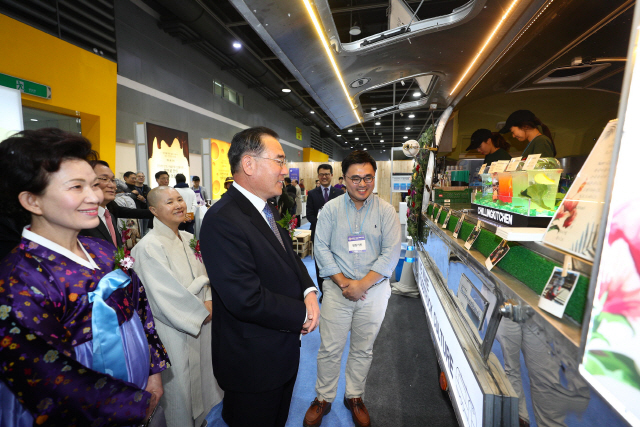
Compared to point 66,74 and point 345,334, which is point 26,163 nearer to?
point 345,334

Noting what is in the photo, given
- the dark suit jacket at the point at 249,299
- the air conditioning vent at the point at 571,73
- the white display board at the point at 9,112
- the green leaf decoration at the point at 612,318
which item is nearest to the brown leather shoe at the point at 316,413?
the dark suit jacket at the point at 249,299

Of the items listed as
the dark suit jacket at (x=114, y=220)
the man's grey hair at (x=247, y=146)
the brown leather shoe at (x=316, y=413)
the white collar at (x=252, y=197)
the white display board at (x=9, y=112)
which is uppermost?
the white display board at (x=9, y=112)

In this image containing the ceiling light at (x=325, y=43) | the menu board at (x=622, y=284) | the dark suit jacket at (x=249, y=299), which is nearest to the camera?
the menu board at (x=622, y=284)

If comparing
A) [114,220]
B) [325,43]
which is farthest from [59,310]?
[114,220]

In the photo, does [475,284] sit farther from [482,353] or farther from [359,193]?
[359,193]

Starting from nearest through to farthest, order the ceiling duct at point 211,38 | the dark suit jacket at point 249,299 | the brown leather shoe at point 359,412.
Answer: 1. the dark suit jacket at point 249,299
2. the brown leather shoe at point 359,412
3. the ceiling duct at point 211,38

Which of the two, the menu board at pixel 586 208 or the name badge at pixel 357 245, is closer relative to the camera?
the menu board at pixel 586 208

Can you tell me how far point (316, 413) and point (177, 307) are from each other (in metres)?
1.19

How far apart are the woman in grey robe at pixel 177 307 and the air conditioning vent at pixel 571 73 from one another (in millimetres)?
3239

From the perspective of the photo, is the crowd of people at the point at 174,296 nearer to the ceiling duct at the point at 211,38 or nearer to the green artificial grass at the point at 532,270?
the green artificial grass at the point at 532,270

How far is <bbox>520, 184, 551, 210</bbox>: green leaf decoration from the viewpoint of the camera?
46.2 inches

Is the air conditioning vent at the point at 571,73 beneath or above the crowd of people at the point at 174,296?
above

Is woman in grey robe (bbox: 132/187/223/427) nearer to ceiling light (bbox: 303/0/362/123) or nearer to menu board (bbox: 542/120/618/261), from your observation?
ceiling light (bbox: 303/0/362/123)

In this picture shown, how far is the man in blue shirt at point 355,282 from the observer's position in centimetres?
200
